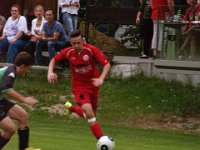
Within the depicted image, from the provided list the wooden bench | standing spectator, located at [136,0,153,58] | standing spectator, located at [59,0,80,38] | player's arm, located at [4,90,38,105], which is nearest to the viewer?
player's arm, located at [4,90,38,105]

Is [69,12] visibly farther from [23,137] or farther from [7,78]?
[7,78]

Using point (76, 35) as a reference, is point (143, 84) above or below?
below

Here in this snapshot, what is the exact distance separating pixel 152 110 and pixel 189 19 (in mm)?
2837

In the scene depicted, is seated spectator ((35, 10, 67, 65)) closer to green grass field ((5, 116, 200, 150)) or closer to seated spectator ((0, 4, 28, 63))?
seated spectator ((0, 4, 28, 63))

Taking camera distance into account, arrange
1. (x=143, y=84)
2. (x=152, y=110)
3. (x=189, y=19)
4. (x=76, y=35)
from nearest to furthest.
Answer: (x=76, y=35)
(x=189, y=19)
(x=152, y=110)
(x=143, y=84)

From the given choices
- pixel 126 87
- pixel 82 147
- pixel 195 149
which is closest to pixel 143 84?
pixel 126 87

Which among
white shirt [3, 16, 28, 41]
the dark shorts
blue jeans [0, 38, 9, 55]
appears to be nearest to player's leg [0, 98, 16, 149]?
the dark shorts

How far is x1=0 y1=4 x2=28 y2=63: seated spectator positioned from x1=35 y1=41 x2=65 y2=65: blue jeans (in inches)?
21.6

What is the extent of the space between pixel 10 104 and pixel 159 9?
747 centimetres

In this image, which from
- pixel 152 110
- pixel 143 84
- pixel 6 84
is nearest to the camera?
pixel 6 84

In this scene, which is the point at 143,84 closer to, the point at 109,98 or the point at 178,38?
the point at 109,98

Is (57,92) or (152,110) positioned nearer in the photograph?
(152,110)

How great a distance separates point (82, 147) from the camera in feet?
45.0

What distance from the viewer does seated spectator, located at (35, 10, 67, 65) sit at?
21.2 metres
